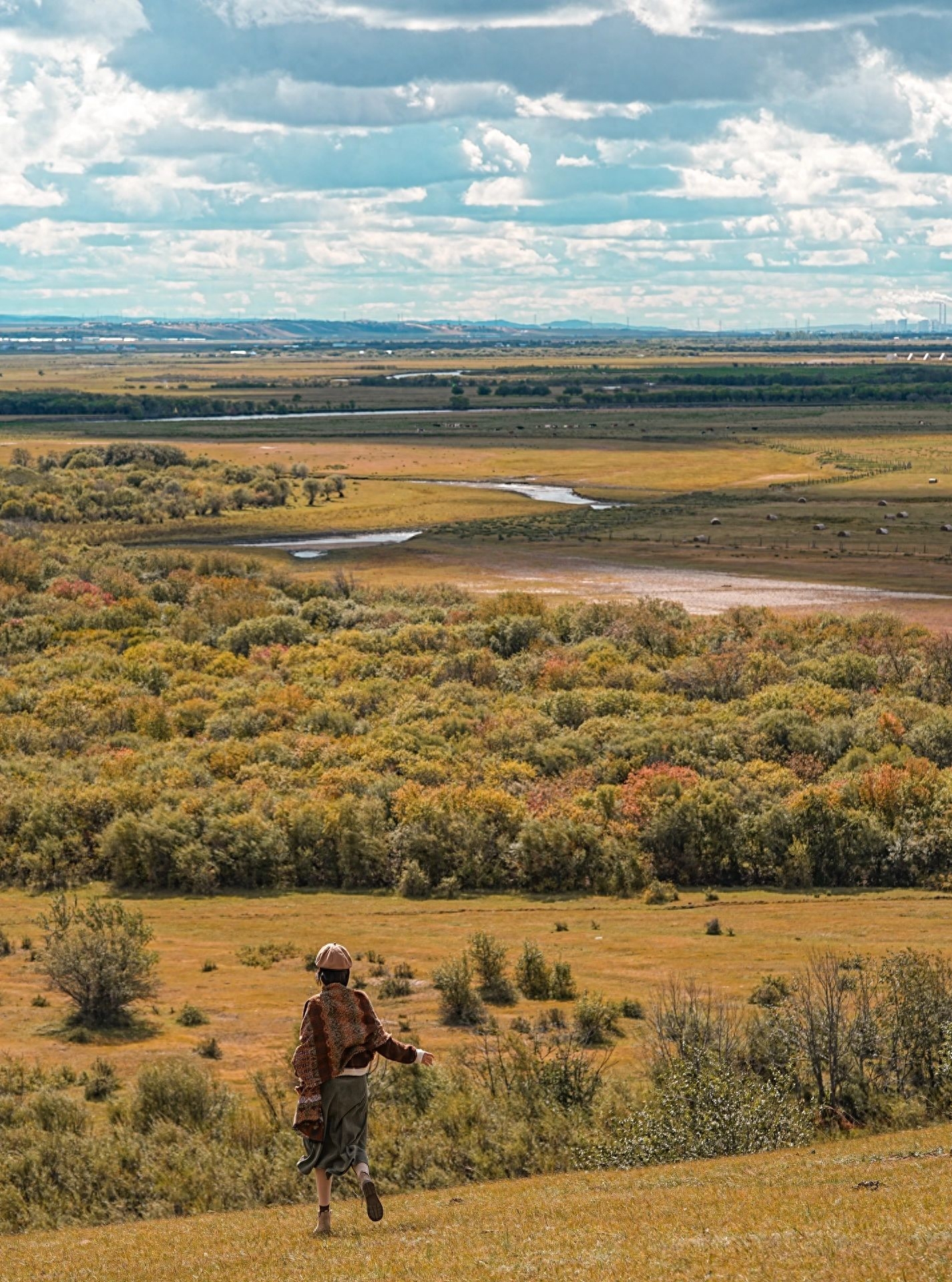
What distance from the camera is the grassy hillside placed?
14219mm

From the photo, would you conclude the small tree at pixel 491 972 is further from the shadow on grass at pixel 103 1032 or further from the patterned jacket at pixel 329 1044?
the patterned jacket at pixel 329 1044

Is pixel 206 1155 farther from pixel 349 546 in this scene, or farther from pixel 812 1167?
pixel 349 546

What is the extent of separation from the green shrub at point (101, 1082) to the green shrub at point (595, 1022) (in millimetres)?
10466

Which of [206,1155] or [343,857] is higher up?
[206,1155]

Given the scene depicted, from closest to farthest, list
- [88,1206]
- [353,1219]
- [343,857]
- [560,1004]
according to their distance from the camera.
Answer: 1. [353,1219]
2. [88,1206]
3. [560,1004]
4. [343,857]

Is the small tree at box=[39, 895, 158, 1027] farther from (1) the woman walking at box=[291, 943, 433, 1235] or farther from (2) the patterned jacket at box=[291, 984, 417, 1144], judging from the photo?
(2) the patterned jacket at box=[291, 984, 417, 1144]

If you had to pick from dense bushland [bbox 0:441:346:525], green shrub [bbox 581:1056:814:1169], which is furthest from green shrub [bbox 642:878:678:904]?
dense bushland [bbox 0:441:346:525]

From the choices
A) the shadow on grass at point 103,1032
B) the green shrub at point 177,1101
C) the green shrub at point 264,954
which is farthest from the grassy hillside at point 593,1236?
the green shrub at point 264,954

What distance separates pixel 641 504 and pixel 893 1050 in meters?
122

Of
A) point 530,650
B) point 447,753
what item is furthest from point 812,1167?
point 530,650

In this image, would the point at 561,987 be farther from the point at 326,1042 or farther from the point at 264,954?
the point at 326,1042

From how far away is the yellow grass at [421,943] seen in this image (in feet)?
118

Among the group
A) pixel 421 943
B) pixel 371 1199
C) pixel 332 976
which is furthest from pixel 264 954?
pixel 332 976

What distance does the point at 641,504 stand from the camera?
149m
